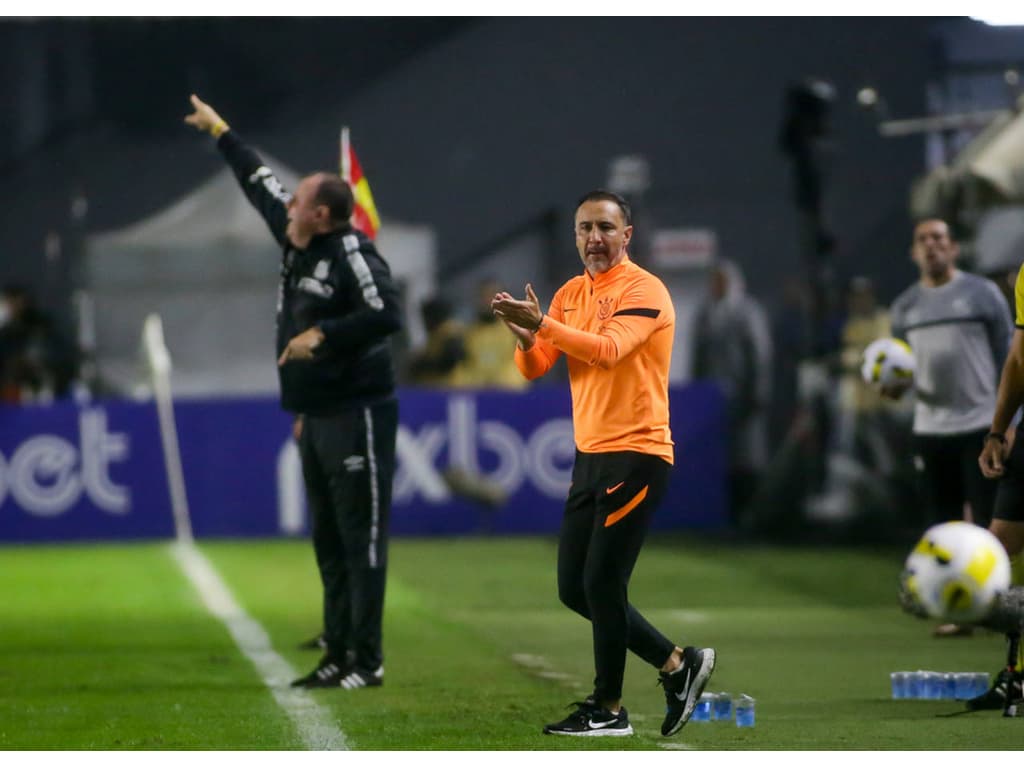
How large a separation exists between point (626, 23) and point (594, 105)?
1.31 metres

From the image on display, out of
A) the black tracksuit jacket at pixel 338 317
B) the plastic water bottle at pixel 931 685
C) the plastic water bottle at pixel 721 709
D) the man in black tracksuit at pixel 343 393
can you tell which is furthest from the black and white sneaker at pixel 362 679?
the plastic water bottle at pixel 931 685

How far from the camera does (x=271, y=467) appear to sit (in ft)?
56.8

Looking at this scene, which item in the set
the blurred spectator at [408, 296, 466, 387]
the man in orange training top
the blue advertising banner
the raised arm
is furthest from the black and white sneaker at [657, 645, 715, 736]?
the blurred spectator at [408, 296, 466, 387]

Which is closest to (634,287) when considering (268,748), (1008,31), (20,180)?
(268,748)

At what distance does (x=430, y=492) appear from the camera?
1739 cm

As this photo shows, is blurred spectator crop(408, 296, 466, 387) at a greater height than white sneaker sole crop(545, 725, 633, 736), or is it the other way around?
blurred spectator crop(408, 296, 466, 387)

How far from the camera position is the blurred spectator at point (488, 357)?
18047 mm

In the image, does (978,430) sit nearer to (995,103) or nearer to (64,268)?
(995,103)

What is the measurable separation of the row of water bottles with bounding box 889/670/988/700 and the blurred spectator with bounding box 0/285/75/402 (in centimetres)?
1165

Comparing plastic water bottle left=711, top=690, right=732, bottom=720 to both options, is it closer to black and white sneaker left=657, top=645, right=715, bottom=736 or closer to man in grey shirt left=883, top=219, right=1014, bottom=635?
black and white sneaker left=657, top=645, right=715, bottom=736

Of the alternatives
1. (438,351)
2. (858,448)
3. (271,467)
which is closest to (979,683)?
(858,448)

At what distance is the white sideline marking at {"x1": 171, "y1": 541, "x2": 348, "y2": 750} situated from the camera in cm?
708

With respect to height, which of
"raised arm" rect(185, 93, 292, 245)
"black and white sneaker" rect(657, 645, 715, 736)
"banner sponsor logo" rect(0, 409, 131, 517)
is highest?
"raised arm" rect(185, 93, 292, 245)

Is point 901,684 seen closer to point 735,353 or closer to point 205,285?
point 735,353
